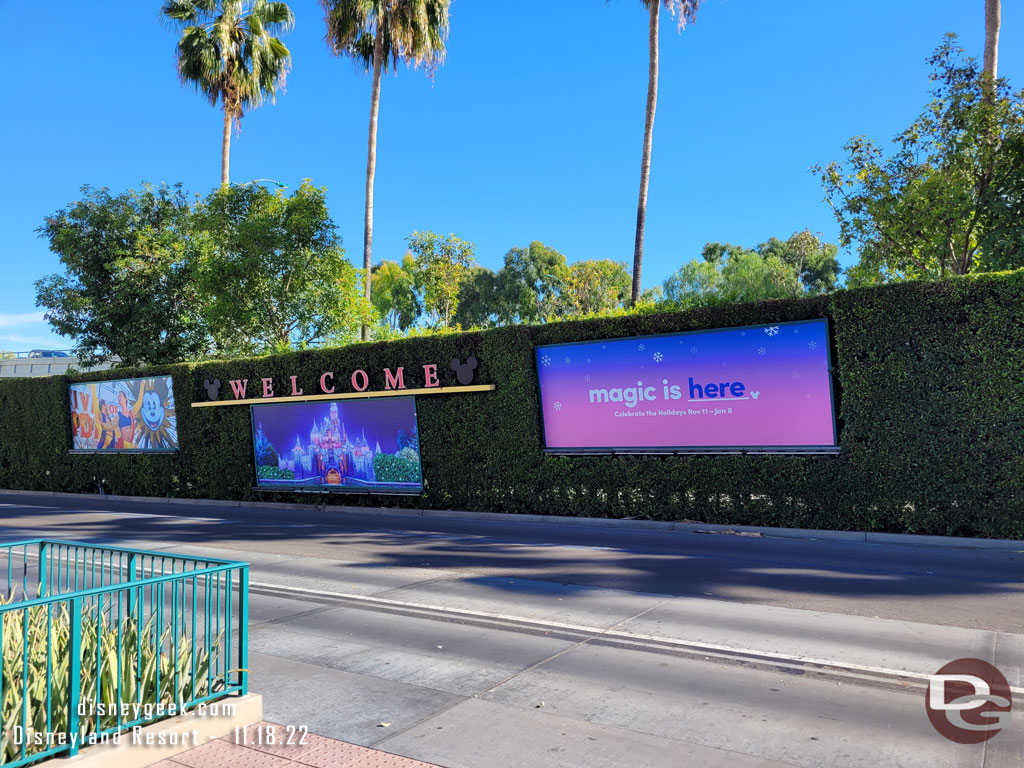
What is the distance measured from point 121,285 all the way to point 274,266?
7.19 meters

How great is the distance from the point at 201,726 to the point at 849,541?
1161 cm

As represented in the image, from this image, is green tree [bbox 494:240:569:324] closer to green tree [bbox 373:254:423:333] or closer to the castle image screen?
green tree [bbox 373:254:423:333]

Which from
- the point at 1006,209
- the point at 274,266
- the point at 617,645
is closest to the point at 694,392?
the point at 1006,209

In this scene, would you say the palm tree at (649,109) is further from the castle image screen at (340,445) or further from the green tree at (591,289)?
the green tree at (591,289)

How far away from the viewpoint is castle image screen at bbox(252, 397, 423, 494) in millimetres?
19609

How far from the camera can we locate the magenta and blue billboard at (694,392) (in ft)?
46.3

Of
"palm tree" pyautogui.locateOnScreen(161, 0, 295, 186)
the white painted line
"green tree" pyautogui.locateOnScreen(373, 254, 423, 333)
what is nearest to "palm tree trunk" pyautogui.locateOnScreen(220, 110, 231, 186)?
"palm tree" pyautogui.locateOnScreen(161, 0, 295, 186)

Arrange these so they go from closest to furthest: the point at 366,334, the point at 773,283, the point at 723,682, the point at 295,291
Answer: the point at 723,682 → the point at 295,291 → the point at 366,334 → the point at 773,283

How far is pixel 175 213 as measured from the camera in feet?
101

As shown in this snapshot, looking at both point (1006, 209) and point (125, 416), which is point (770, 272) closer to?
point (1006, 209)

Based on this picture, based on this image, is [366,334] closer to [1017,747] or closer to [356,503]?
[356,503]

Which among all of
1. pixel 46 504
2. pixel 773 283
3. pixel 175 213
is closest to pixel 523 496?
pixel 46 504

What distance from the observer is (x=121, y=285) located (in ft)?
93.2

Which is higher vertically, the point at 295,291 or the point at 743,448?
the point at 295,291
